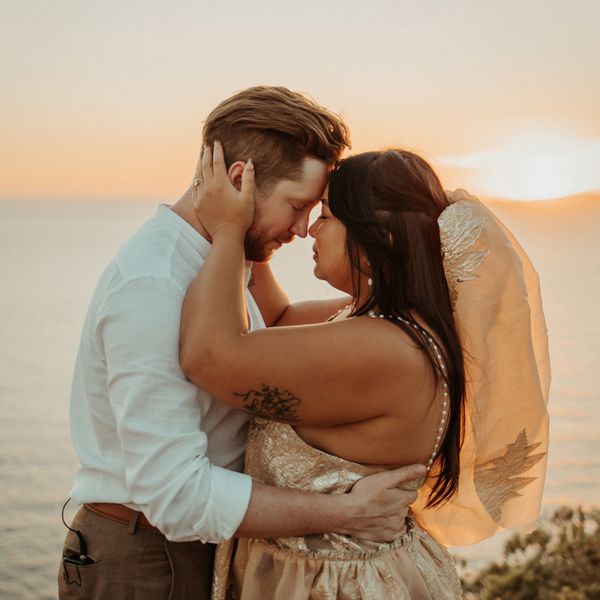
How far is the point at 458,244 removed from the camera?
7.66 ft

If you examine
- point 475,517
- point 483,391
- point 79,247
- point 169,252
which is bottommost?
point 79,247

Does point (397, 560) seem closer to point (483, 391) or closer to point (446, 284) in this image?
point (483, 391)

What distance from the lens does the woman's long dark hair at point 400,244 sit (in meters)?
2.27

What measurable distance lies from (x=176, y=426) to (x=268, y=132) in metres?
0.83

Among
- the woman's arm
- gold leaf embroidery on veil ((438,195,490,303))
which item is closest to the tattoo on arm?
the woman's arm

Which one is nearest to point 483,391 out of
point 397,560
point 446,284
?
point 446,284

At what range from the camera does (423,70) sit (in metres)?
12.7

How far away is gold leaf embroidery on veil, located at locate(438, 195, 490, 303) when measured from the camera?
2332 mm

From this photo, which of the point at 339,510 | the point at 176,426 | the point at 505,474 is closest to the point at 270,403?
the point at 176,426

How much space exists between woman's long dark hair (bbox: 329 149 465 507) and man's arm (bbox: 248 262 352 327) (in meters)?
0.73

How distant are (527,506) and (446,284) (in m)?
0.81

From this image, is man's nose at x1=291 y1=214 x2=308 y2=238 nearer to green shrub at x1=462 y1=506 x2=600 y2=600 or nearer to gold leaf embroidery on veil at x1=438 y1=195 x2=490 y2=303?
gold leaf embroidery on veil at x1=438 y1=195 x2=490 y2=303

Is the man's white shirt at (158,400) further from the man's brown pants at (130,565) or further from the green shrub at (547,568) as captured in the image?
the green shrub at (547,568)

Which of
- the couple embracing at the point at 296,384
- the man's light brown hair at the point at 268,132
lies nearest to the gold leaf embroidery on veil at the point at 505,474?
the couple embracing at the point at 296,384
